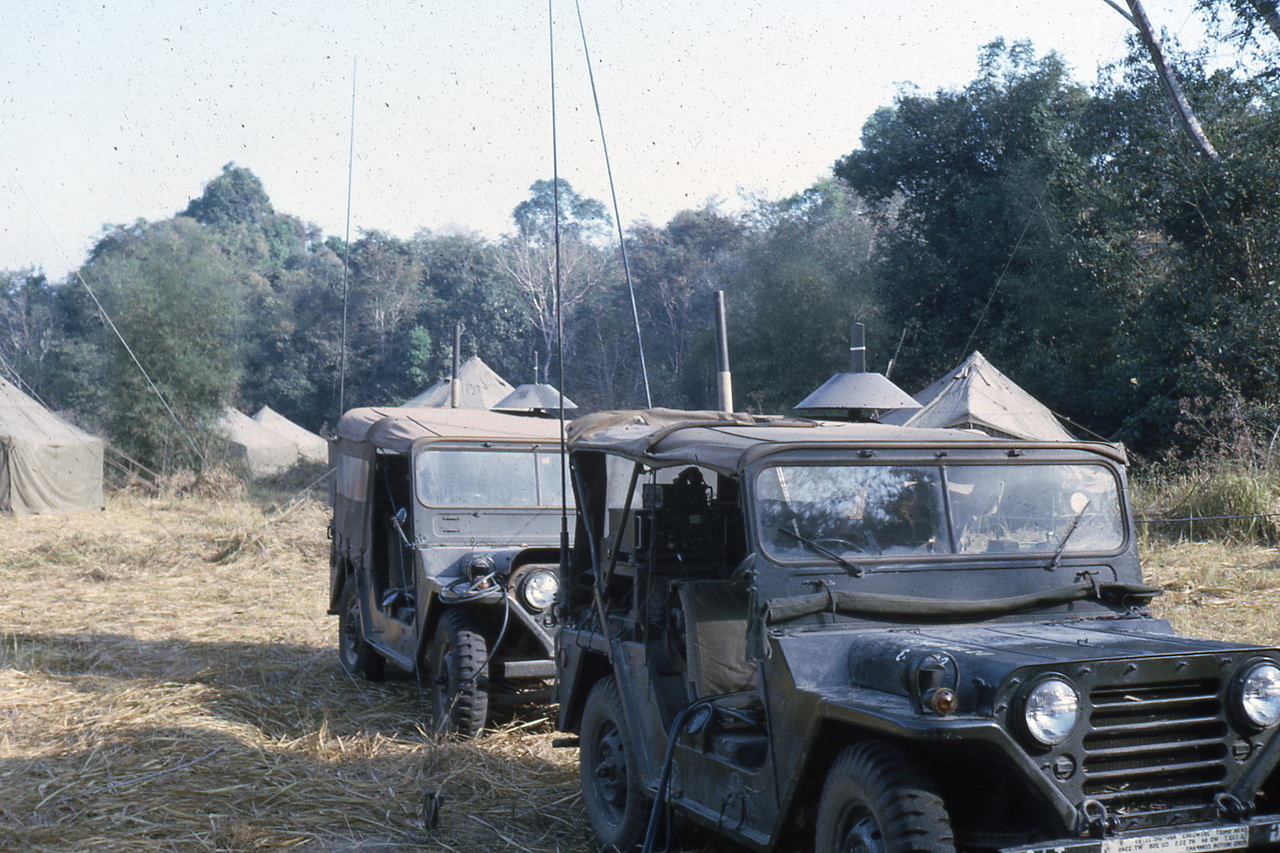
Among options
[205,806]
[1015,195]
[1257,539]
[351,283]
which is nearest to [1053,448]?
[205,806]

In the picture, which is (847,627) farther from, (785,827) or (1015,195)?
(1015,195)

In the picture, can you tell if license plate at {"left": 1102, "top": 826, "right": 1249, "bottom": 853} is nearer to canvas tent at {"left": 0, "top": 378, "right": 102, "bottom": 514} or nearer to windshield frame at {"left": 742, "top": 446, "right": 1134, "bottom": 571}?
windshield frame at {"left": 742, "top": 446, "right": 1134, "bottom": 571}

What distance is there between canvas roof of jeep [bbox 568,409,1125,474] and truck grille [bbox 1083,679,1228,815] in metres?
1.42

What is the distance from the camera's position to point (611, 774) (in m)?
5.54

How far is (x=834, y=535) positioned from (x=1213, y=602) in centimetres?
735

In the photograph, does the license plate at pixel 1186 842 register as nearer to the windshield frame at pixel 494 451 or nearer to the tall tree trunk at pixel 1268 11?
the windshield frame at pixel 494 451

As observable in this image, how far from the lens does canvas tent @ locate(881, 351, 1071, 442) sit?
17.6m

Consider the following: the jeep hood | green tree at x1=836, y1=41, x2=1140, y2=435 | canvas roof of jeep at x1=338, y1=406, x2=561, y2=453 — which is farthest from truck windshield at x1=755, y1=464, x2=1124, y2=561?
green tree at x1=836, y1=41, x2=1140, y2=435

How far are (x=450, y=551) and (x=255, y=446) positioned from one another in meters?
27.5

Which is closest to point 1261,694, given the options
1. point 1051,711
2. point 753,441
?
point 1051,711

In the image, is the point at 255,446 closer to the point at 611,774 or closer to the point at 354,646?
the point at 354,646

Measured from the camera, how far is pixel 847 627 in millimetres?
4461

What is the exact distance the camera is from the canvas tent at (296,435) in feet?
118

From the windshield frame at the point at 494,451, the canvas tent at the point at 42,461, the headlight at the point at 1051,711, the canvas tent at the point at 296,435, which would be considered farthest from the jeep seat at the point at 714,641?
the canvas tent at the point at 296,435
